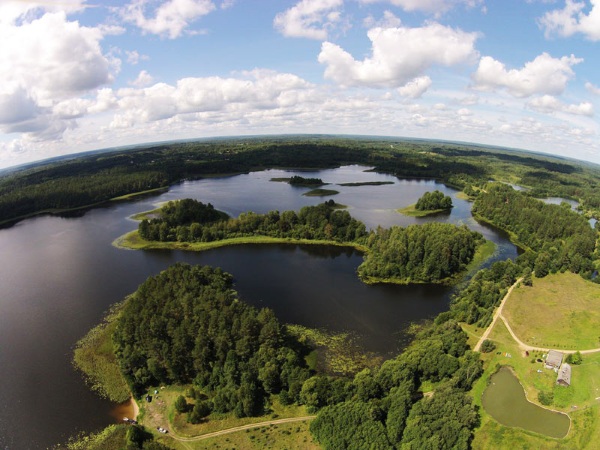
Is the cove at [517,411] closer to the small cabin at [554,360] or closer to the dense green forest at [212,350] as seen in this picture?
the small cabin at [554,360]

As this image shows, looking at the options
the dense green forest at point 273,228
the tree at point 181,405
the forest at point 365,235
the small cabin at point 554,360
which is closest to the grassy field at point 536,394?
the small cabin at point 554,360

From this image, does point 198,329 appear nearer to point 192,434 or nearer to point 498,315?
point 192,434

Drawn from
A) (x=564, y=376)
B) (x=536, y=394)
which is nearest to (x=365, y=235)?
(x=564, y=376)

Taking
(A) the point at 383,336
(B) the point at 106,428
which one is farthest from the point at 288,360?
(B) the point at 106,428

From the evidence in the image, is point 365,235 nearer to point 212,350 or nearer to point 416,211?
point 416,211

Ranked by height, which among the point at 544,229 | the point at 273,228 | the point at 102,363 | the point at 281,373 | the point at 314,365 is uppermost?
the point at 273,228

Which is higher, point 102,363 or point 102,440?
point 102,363
